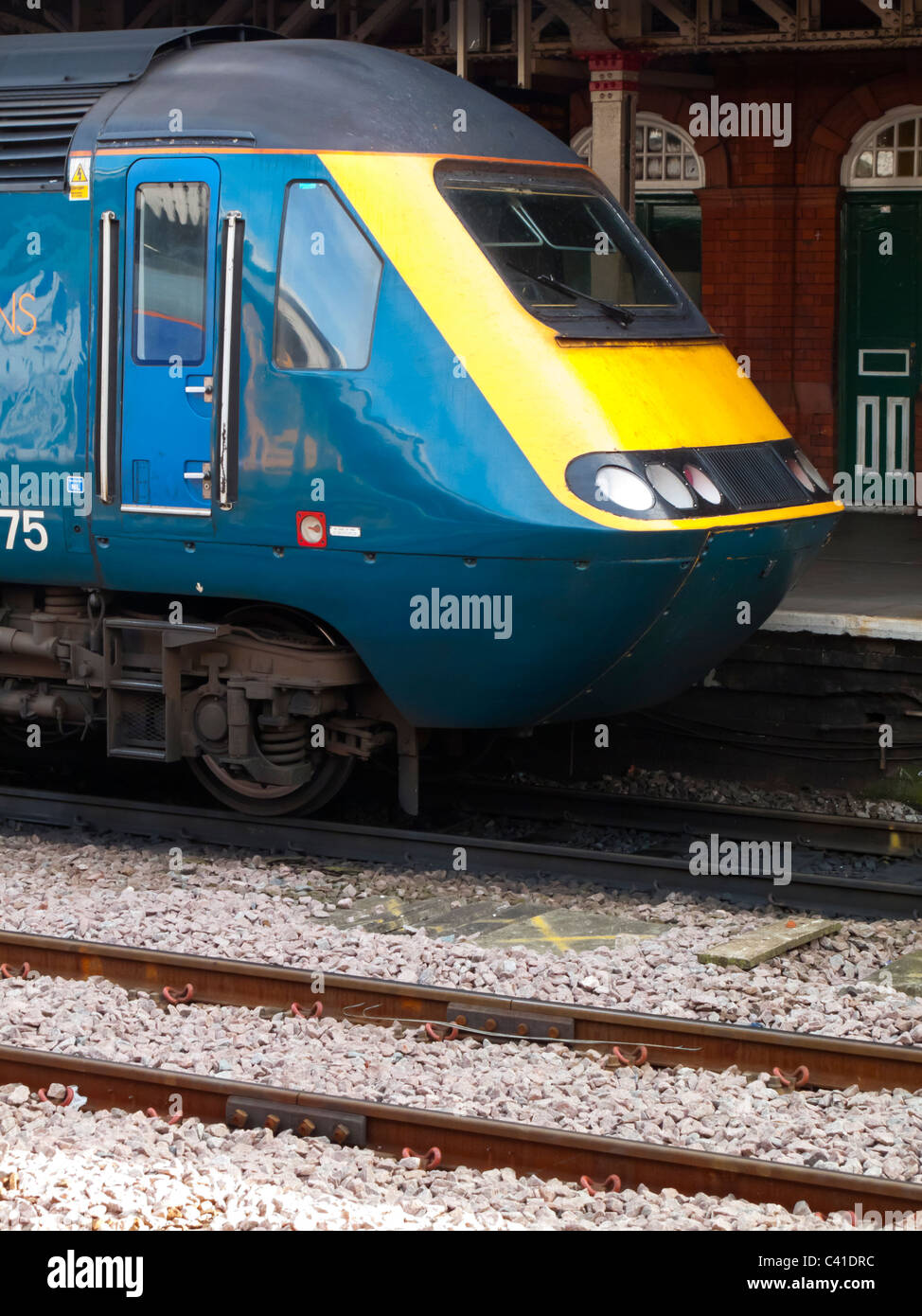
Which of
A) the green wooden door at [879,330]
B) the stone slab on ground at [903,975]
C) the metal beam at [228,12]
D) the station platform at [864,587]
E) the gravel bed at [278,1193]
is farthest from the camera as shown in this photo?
the green wooden door at [879,330]

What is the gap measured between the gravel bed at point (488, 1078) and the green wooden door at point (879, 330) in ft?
34.8

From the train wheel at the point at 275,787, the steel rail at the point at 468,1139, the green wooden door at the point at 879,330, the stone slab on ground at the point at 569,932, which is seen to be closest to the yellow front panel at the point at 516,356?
the train wheel at the point at 275,787

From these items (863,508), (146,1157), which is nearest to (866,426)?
(863,508)

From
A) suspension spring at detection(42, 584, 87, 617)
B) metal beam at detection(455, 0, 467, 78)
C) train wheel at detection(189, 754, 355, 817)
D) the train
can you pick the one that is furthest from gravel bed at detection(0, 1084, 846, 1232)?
metal beam at detection(455, 0, 467, 78)

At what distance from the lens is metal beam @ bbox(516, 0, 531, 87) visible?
11.7 meters

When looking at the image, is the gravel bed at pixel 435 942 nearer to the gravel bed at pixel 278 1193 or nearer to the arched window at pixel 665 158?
the gravel bed at pixel 278 1193

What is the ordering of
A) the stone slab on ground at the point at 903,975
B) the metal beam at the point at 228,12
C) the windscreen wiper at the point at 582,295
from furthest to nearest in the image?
the metal beam at the point at 228,12
the windscreen wiper at the point at 582,295
the stone slab on ground at the point at 903,975

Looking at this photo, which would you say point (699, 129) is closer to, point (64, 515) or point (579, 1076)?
point (64, 515)

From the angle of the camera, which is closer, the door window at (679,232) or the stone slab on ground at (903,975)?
the stone slab on ground at (903,975)

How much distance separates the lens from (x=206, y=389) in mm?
8234

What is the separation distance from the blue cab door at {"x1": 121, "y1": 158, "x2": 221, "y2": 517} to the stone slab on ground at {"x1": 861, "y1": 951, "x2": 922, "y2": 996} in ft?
11.2

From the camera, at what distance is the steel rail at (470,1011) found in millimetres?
6043

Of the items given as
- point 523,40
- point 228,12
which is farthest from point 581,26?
point 228,12
